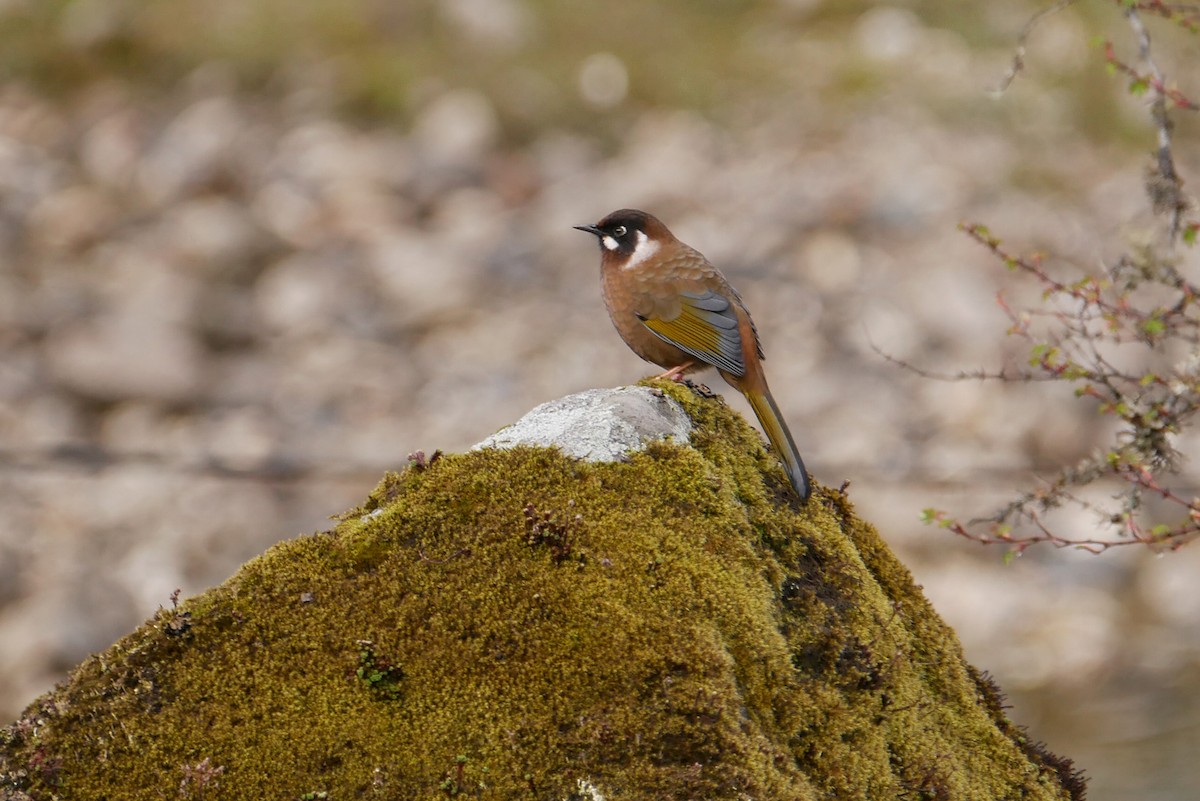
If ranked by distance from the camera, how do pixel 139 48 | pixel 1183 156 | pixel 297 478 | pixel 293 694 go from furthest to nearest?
pixel 139 48 → pixel 1183 156 → pixel 297 478 → pixel 293 694

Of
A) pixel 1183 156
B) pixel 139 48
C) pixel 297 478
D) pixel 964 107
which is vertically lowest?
pixel 297 478

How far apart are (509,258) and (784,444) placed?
11.9 m

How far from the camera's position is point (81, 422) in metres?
14.9

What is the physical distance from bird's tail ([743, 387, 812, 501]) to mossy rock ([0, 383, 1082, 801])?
1.17 feet

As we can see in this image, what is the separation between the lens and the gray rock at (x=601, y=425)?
476 centimetres

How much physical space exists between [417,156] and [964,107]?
7105mm

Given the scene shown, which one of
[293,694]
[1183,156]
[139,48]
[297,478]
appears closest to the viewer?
Answer: [293,694]

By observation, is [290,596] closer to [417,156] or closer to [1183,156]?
[417,156]

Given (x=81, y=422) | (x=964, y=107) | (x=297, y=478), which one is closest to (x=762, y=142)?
(x=964, y=107)

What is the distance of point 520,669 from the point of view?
4031 mm

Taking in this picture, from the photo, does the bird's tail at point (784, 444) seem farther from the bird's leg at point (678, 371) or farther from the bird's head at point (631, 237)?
the bird's head at point (631, 237)

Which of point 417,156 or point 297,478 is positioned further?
point 417,156

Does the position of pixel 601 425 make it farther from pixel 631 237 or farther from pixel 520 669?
pixel 631 237

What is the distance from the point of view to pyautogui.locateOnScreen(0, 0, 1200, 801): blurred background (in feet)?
44.8
